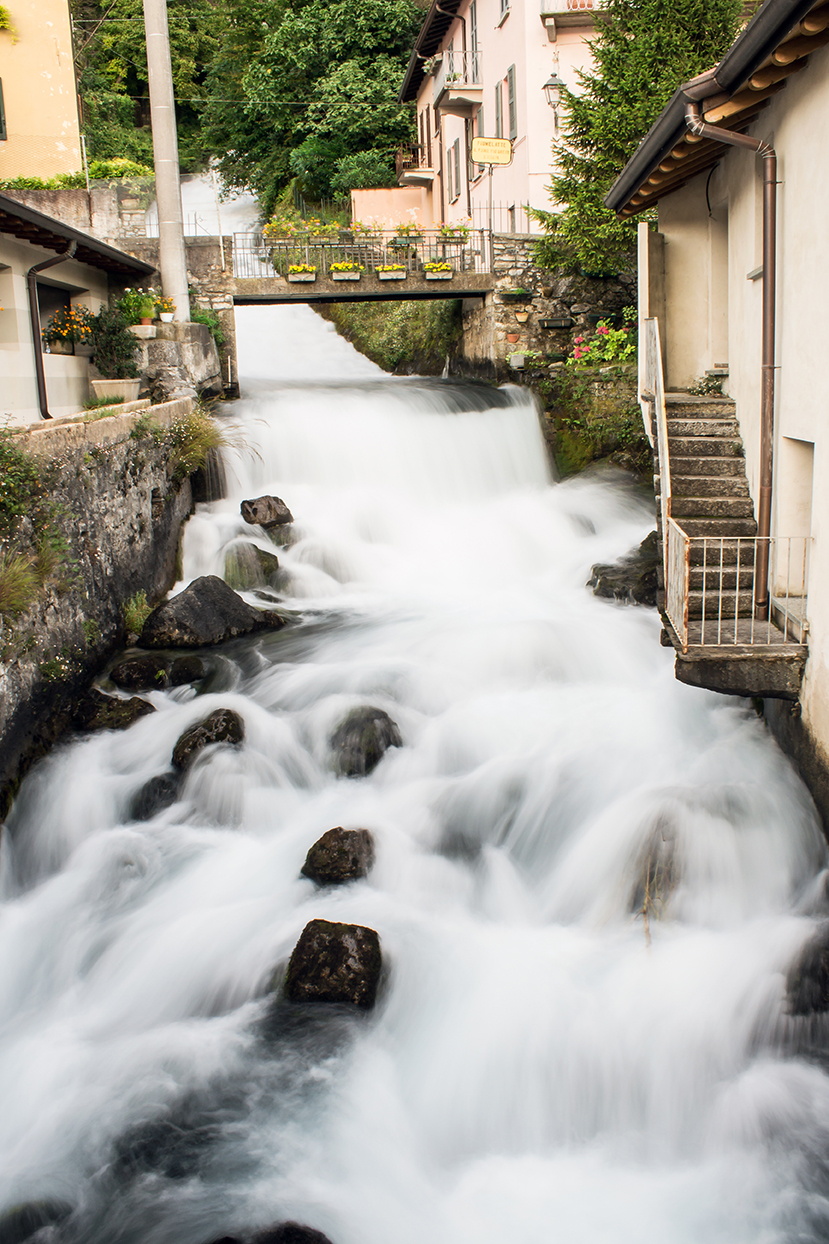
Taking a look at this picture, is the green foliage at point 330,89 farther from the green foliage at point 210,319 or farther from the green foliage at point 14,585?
the green foliage at point 14,585

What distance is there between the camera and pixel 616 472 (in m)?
14.3

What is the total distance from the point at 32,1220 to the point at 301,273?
Result: 15732mm

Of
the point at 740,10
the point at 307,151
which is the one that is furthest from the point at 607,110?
the point at 307,151

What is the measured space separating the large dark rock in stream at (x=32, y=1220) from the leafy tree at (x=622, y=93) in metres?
15.0

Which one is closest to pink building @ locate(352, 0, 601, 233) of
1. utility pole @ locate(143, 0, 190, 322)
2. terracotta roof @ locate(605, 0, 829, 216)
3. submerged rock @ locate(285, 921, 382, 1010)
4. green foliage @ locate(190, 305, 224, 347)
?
utility pole @ locate(143, 0, 190, 322)

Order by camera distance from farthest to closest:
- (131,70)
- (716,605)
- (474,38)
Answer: (131,70), (474,38), (716,605)

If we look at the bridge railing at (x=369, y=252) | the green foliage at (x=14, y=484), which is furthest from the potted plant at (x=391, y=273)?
the green foliage at (x=14, y=484)

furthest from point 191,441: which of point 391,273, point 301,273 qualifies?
point 391,273

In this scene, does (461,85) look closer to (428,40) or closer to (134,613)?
(428,40)

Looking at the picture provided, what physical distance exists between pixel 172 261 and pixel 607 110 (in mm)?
7605

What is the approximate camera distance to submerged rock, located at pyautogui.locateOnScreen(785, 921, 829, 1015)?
5254 millimetres

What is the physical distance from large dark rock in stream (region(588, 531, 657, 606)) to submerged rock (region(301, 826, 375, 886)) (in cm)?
504

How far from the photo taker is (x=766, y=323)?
21.4 feet

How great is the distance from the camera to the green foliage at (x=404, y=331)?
832 inches
